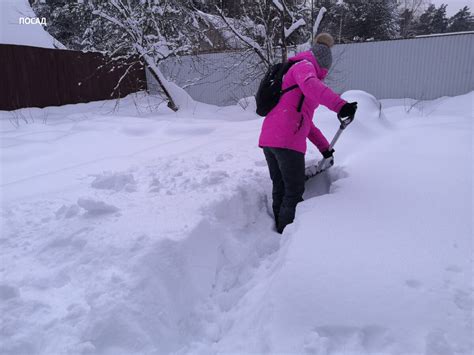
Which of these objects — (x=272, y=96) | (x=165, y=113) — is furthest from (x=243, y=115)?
(x=272, y=96)

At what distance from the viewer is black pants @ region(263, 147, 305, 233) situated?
8.91 ft

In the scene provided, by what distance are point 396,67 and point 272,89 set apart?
35.1 ft

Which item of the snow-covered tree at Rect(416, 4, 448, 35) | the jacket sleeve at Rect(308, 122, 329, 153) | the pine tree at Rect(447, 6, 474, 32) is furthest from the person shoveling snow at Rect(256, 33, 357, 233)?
the pine tree at Rect(447, 6, 474, 32)

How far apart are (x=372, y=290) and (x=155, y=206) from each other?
5.51 ft

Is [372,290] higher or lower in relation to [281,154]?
lower

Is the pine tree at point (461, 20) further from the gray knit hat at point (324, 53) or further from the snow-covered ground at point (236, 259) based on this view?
the gray knit hat at point (324, 53)

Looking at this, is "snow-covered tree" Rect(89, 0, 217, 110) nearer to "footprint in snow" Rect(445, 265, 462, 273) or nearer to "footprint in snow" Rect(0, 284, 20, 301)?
"footprint in snow" Rect(0, 284, 20, 301)

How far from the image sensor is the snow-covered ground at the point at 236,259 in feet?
5.01

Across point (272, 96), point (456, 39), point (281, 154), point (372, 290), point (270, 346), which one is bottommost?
point (270, 346)

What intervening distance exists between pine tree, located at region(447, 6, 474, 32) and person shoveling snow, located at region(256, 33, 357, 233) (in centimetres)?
3067

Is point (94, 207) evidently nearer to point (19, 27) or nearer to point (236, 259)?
point (236, 259)

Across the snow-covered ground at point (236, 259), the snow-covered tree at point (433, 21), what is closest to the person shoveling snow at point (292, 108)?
the snow-covered ground at point (236, 259)

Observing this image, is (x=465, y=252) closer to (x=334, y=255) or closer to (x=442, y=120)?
(x=334, y=255)

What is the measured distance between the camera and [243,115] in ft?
29.3
